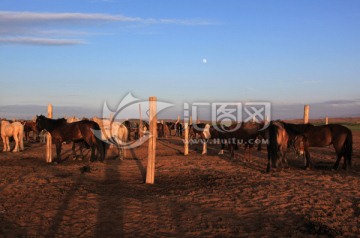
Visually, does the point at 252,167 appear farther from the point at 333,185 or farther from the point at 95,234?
the point at 95,234

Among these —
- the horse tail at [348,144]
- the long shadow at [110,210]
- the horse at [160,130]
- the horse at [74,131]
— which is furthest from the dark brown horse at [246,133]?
the horse at [160,130]

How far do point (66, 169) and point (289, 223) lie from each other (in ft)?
31.8

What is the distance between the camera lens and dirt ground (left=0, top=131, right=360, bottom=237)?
21.1 ft

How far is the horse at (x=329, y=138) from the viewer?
13.7 m

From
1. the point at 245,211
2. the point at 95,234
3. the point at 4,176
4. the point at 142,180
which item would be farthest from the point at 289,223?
the point at 4,176

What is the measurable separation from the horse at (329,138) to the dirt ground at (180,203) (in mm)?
622

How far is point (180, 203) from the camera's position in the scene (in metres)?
8.41

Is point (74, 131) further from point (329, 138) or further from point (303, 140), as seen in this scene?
point (329, 138)

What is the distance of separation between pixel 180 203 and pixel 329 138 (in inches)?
315

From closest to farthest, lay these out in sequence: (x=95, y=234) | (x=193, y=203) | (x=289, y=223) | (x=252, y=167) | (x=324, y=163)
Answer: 1. (x=95, y=234)
2. (x=289, y=223)
3. (x=193, y=203)
4. (x=252, y=167)
5. (x=324, y=163)

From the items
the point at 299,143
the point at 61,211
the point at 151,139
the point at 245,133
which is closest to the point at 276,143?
the point at 299,143

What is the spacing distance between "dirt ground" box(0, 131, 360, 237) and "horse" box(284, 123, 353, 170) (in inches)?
24.5

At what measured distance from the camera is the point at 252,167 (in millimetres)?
14648

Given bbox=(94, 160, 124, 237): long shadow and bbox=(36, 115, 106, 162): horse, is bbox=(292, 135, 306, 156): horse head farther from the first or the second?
bbox=(36, 115, 106, 162): horse
